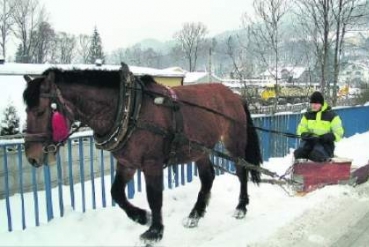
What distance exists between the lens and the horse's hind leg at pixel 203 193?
5.55 metres

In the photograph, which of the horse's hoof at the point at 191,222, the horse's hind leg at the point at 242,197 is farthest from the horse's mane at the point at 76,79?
the horse's hind leg at the point at 242,197

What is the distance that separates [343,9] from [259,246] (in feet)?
42.0

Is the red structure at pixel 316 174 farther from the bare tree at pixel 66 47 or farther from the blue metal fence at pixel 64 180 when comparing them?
the bare tree at pixel 66 47

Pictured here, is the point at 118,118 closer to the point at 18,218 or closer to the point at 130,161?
the point at 130,161

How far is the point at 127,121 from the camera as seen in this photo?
4410mm

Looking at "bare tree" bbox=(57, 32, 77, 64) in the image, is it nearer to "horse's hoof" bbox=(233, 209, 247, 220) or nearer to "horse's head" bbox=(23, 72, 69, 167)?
"horse's hoof" bbox=(233, 209, 247, 220)

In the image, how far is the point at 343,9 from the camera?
613 inches

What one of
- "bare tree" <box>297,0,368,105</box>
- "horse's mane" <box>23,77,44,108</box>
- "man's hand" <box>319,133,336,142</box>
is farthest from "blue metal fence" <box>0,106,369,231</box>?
"bare tree" <box>297,0,368,105</box>

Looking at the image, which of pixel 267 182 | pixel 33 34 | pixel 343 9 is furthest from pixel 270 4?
pixel 33 34

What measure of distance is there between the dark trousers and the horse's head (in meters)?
3.94

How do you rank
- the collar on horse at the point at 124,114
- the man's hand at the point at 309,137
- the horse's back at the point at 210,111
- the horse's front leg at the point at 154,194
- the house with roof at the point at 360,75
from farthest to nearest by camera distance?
the house with roof at the point at 360,75
the man's hand at the point at 309,137
the horse's back at the point at 210,111
the horse's front leg at the point at 154,194
the collar on horse at the point at 124,114

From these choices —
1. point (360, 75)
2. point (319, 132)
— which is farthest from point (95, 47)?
point (319, 132)

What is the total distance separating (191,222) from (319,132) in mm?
2575

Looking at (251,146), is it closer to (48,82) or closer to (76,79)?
(76,79)
